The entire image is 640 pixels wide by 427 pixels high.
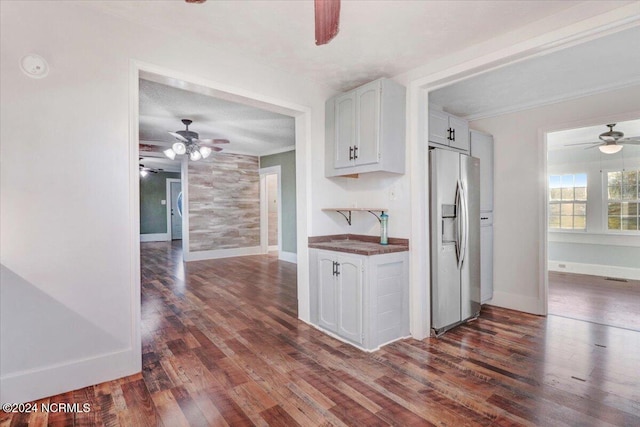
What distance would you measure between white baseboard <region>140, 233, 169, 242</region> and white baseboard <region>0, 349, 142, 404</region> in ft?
32.1

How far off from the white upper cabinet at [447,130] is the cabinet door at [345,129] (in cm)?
75

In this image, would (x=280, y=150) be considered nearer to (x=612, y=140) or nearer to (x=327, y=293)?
(x=327, y=293)

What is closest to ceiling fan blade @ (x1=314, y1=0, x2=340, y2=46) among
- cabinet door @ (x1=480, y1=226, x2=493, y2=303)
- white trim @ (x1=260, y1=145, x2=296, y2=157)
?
cabinet door @ (x1=480, y1=226, x2=493, y2=303)

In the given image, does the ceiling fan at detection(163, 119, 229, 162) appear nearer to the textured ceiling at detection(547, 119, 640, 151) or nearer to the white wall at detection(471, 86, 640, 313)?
the white wall at detection(471, 86, 640, 313)

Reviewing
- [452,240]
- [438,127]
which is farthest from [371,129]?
[452,240]

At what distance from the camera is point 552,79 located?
3.07 m

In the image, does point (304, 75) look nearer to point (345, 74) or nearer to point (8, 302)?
point (345, 74)

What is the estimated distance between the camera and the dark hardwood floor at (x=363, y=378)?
1.77 meters

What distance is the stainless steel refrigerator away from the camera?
2.97 m

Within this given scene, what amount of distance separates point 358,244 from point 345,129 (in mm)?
1164

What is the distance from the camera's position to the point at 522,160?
12.3 feet

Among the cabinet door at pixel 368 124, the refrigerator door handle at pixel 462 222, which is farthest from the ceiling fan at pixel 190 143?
the refrigerator door handle at pixel 462 222

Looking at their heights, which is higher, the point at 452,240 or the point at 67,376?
the point at 452,240

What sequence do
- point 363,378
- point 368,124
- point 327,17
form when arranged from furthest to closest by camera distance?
1. point 368,124
2. point 363,378
3. point 327,17
